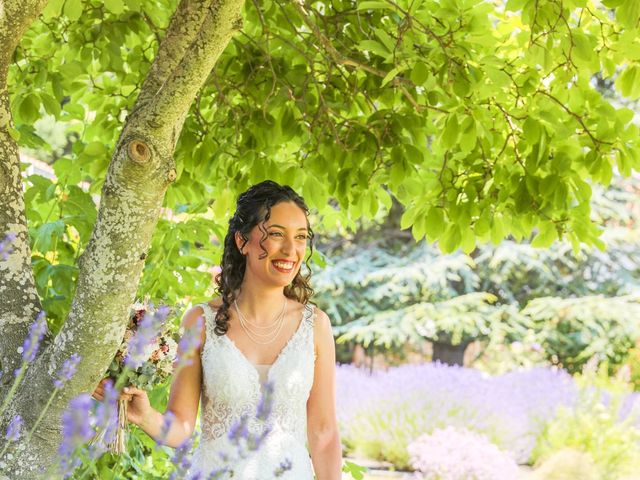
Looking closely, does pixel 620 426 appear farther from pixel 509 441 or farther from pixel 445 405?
pixel 445 405

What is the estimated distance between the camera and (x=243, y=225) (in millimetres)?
2455

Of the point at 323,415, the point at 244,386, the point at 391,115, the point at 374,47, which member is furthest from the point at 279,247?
the point at 391,115

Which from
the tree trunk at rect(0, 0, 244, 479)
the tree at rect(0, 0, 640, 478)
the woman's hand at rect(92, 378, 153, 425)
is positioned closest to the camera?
the tree trunk at rect(0, 0, 244, 479)

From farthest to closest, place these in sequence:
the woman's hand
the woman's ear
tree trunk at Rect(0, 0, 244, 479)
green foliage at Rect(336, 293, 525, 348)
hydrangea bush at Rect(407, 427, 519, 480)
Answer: green foliage at Rect(336, 293, 525, 348) < hydrangea bush at Rect(407, 427, 519, 480) < the woman's ear < the woman's hand < tree trunk at Rect(0, 0, 244, 479)

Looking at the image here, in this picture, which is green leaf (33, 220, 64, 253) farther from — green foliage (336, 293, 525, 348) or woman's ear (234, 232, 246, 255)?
green foliage (336, 293, 525, 348)

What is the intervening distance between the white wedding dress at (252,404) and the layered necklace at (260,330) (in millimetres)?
59

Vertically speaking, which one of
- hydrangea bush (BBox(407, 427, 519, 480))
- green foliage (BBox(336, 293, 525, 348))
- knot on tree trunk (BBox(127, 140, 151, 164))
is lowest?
hydrangea bush (BBox(407, 427, 519, 480))

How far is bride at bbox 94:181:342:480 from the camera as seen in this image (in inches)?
94.0

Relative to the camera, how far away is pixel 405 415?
7551mm

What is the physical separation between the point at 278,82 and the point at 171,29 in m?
1.09

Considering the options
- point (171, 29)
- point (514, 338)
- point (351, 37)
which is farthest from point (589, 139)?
point (514, 338)

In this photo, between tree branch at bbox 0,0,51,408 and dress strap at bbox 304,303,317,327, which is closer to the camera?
tree branch at bbox 0,0,51,408

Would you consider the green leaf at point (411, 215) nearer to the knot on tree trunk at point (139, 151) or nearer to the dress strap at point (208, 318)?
the dress strap at point (208, 318)

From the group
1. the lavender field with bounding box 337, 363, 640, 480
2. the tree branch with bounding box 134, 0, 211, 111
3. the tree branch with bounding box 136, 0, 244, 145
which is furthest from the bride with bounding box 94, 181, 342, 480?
the lavender field with bounding box 337, 363, 640, 480
